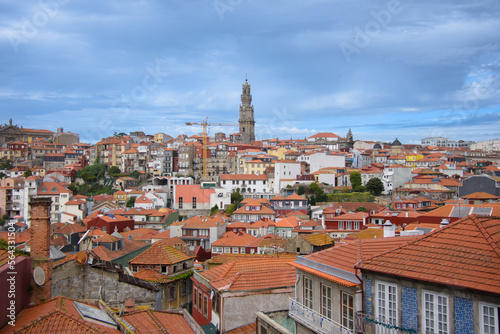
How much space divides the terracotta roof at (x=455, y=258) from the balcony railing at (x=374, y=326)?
3.19 ft

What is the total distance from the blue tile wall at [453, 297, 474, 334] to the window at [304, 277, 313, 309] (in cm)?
390

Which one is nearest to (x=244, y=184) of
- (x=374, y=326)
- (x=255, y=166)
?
(x=255, y=166)

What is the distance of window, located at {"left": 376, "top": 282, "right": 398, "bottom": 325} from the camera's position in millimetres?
8156

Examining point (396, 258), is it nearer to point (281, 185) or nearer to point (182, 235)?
point (182, 235)

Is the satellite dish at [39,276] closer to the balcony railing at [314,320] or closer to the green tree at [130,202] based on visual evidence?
the balcony railing at [314,320]

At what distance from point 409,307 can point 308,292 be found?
10.4 feet

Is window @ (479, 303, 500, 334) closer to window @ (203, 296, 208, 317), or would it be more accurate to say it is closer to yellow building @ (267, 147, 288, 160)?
window @ (203, 296, 208, 317)

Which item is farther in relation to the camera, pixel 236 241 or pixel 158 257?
pixel 236 241

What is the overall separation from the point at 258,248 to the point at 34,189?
172 feet

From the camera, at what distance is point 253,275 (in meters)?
14.9

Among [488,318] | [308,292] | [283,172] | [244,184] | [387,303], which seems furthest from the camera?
[283,172]

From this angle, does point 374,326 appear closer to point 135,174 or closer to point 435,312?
point 435,312

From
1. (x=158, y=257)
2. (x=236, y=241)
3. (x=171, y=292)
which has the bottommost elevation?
(x=236, y=241)

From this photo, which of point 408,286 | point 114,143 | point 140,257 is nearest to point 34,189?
point 114,143
